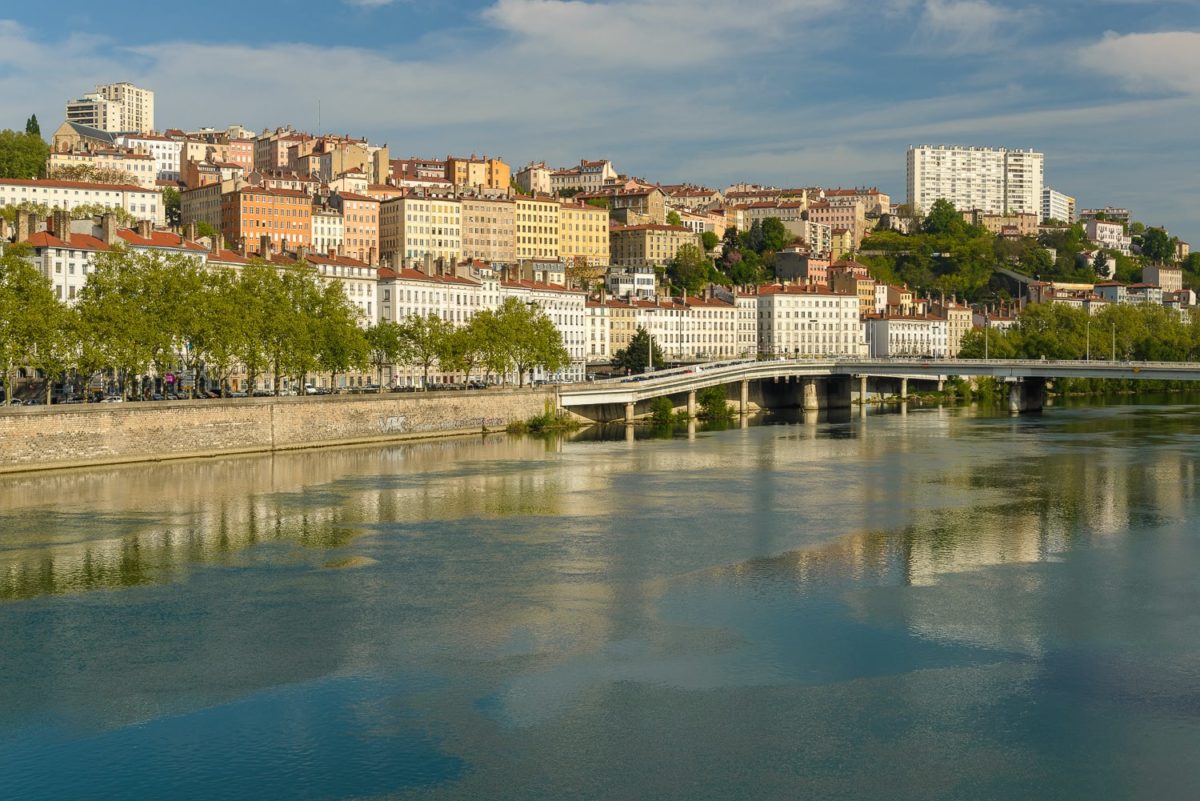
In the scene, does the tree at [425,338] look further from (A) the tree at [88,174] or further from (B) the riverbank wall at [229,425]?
(A) the tree at [88,174]

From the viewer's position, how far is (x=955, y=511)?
30.0 metres

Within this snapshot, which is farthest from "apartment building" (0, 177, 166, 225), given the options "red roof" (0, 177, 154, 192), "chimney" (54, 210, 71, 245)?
"chimney" (54, 210, 71, 245)

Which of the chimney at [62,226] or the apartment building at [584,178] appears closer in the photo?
the chimney at [62,226]

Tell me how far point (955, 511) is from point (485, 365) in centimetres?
2946

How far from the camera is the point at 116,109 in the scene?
14638 cm

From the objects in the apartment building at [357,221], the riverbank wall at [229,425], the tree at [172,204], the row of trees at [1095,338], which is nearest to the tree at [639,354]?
the apartment building at [357,221]

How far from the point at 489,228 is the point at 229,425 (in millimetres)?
58063

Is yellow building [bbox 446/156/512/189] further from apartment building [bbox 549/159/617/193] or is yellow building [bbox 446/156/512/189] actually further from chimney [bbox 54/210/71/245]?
chimney [bbox 54/210/71/245]

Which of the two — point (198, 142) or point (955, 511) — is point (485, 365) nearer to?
point (955, 511)

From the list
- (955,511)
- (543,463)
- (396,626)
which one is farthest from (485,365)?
(396,626)

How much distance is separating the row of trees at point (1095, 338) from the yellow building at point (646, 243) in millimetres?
24309

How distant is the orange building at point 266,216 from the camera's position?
84562mm

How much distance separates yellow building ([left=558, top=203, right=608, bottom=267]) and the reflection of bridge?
33.0 meters

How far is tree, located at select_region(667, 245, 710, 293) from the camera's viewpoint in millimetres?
104688
